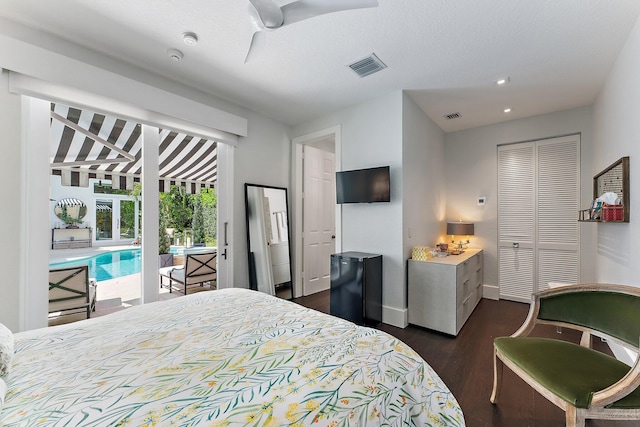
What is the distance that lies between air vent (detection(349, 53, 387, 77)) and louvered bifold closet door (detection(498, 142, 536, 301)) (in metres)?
2.84

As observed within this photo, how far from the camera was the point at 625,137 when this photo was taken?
2.31 m

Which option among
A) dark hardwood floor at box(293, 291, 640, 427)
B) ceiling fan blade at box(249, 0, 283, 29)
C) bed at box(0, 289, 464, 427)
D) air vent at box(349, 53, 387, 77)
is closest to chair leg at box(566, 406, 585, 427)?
dark hardwood floor at box(293, 291, 640, 427)

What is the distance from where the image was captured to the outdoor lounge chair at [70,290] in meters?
2.24

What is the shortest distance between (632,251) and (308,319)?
9.02 feet

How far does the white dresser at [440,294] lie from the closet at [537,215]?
4.49ft

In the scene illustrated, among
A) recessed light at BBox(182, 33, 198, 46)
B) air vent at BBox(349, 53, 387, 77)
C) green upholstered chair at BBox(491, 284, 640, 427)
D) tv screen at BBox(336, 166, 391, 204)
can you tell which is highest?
air vent at BBox(349, 53, 387, 77)

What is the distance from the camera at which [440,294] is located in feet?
9.66

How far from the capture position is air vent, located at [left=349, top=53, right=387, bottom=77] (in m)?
2.55

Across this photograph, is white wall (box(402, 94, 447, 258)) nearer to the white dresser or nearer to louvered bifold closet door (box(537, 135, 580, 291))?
the white dresser

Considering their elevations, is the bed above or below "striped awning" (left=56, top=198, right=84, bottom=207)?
below

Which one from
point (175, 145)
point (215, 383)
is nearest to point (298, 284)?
point (175, 145)

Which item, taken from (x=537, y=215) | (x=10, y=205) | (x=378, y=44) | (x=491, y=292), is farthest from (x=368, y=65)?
(x=491, y=292)

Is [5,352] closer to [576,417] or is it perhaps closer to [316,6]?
[316,6]

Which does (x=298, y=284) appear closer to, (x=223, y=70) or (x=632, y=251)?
(x=223, y=70)
